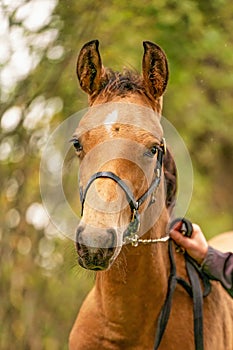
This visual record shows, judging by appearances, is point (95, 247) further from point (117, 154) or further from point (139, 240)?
point (139, 240)

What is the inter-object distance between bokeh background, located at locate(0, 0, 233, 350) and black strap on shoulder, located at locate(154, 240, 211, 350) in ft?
5.16

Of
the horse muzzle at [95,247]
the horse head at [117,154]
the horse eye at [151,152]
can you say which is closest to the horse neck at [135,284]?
the horse head at [117,154]

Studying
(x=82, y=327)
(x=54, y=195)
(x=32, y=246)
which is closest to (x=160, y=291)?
(x=82, y=327)

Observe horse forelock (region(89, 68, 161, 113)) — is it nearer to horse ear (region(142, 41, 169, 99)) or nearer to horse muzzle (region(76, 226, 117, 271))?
horse ear (region(142, 41, 169, 99))

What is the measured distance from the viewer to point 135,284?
439 centimetres

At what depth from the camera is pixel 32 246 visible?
862cm

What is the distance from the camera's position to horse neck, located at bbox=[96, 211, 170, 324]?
433 cm

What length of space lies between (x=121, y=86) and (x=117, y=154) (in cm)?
47

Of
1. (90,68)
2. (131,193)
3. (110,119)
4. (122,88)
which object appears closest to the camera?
(131,193)

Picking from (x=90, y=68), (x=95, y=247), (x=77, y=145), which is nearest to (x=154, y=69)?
(x=90, y=68)

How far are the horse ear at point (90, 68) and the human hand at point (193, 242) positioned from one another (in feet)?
2.86

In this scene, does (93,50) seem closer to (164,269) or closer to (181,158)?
(164,269)

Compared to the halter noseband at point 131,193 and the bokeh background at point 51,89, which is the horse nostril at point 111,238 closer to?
the halter noseband at point 131,193

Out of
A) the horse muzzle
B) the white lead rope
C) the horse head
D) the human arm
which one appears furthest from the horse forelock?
the horse muzzle
